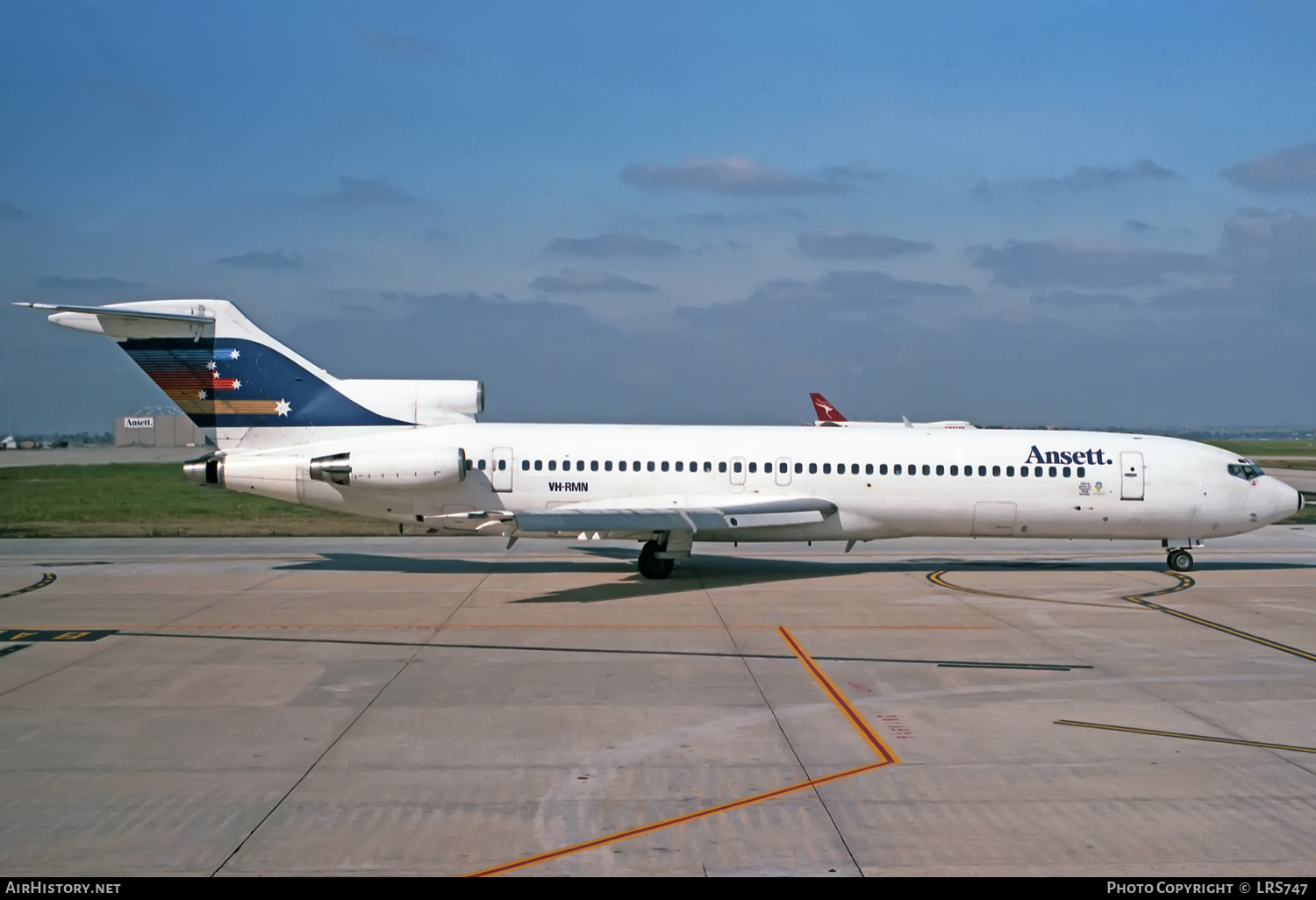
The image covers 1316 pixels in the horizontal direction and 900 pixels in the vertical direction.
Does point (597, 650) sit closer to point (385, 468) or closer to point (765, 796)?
point (765, 796)

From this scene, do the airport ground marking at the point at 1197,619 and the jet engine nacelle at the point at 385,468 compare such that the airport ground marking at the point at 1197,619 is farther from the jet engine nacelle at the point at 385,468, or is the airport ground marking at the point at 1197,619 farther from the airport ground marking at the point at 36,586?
the airport ground marking at the point at 36,586

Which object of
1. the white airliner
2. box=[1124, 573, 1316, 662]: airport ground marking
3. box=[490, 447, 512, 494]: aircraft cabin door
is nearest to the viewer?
box=[1124, 573, 1316, 662]: airport ground marking

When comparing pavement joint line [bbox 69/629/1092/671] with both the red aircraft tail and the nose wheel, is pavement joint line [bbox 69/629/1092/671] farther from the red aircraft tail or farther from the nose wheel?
the red aircraft tail

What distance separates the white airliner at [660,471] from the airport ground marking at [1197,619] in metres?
2.16

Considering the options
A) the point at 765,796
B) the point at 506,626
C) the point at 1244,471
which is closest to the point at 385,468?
the point at 506,626

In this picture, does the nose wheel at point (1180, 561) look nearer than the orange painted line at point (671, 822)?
No

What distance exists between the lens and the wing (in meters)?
19.7

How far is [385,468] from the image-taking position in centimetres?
2172

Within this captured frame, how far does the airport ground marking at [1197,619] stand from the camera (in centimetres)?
1487

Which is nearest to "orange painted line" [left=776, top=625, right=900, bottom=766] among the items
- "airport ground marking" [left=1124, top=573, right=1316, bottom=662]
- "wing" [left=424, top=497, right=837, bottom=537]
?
"wing" [left=424, top=497, right=837, bottom=537]

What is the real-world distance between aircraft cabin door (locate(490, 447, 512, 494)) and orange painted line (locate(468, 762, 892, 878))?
555 inches

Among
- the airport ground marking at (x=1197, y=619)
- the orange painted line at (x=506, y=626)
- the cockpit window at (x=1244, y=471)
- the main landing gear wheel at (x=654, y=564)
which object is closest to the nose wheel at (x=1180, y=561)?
the airport ground marking at (x=1197, y=619)

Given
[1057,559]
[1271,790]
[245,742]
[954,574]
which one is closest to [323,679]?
[245,742]

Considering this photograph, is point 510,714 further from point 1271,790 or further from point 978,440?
point 978,440
